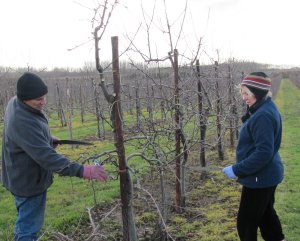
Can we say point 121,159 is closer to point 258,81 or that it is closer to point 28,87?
point 28,87

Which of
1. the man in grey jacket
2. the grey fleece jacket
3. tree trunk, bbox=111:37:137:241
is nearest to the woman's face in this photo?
tree trunk, bbox=111:37:137:241

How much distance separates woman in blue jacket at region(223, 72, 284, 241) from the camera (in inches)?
118

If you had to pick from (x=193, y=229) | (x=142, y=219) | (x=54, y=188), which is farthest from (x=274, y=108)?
(x=54, y=188)

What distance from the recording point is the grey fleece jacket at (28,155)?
2.73m

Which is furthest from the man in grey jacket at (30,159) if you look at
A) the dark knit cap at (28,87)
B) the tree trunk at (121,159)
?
the tree trunk at (121,159)

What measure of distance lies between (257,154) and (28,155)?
1851mm

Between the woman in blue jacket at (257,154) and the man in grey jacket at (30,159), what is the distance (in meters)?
1.26

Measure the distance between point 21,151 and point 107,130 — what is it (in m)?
12.9

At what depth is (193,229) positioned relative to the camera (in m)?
4.77

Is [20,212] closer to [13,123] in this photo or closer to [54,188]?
[13,123]

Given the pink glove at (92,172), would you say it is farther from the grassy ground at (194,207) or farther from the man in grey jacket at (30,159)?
the grassy ground at (194,207)

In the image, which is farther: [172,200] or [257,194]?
[172,200]

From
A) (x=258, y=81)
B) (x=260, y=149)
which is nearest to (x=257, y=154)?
(x=260, y=149)

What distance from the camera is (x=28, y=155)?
2.90 meters
